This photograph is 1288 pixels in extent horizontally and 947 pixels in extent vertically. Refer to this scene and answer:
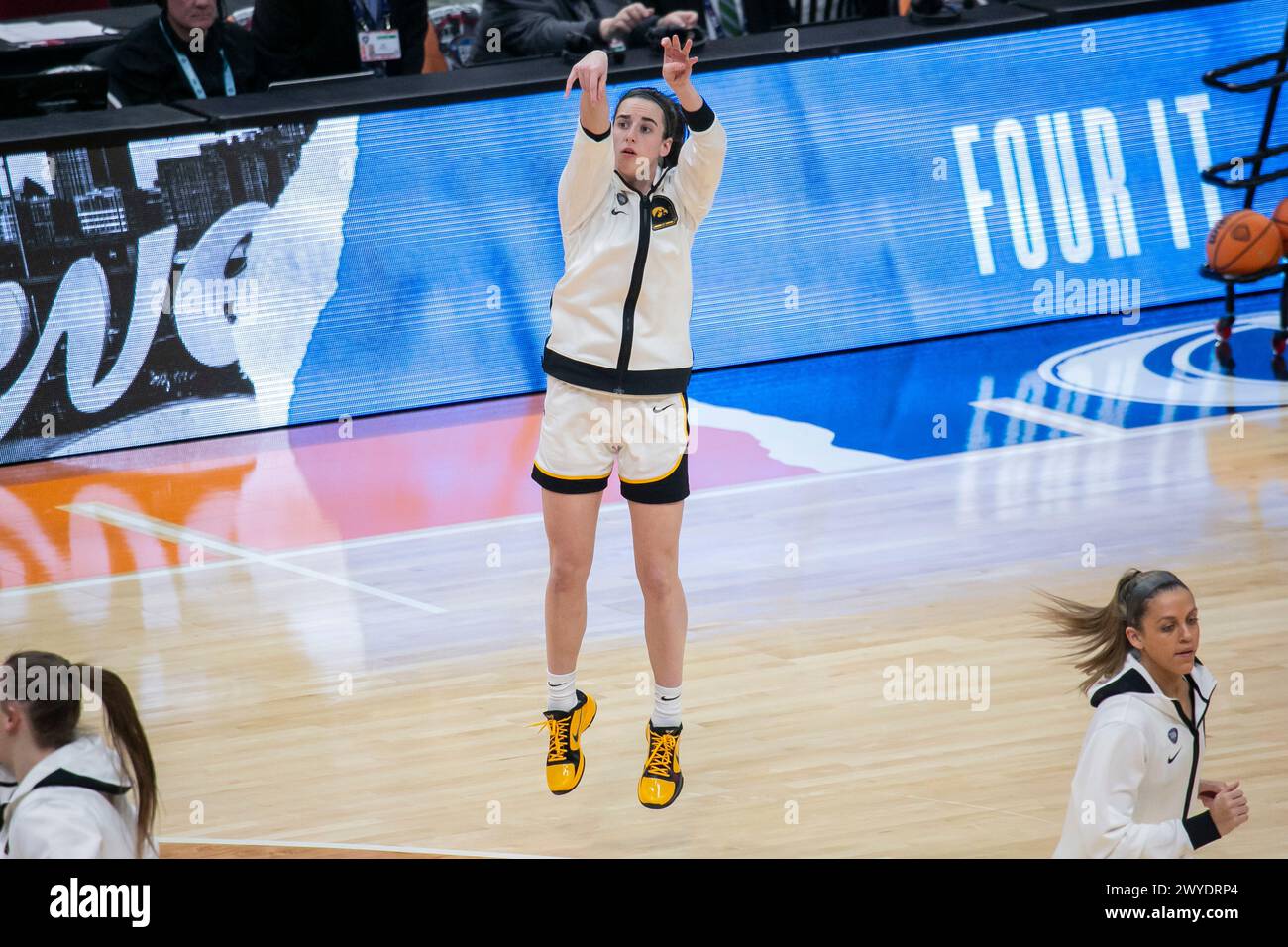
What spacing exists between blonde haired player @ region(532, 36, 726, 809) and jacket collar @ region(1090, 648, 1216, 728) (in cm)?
149

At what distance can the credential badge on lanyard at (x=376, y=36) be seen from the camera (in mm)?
10430

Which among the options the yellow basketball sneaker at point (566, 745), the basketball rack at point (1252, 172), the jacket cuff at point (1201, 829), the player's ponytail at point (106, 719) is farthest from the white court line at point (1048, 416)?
the player's ponytail at point (106, 719)

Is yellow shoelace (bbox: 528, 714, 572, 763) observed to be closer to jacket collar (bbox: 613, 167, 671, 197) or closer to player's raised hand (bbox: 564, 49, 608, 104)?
jacket collar (bbox: 613, 167, 671, 197)

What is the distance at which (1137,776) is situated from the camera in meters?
3.93

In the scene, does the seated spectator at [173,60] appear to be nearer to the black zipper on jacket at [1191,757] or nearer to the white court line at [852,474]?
the white court line at [852,474]

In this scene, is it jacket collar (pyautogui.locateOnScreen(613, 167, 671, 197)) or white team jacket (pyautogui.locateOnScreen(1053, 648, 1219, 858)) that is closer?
white team jacket (pyautogui.locateOnScreen(1053, 648, 1219, 858))

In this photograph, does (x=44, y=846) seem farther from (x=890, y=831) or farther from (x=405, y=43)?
(x=405, y=43)

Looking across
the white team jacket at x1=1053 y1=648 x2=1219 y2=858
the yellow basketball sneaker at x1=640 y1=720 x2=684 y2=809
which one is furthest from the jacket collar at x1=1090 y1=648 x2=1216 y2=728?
the yellow basketball sneaker at x1=640 y1=720 x2=684 y2=809

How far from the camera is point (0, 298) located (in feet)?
30.0

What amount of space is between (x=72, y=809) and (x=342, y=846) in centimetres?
182

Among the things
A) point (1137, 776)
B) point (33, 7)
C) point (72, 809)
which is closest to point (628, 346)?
point (1137, 776)

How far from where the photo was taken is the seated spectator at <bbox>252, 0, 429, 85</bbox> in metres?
10.5

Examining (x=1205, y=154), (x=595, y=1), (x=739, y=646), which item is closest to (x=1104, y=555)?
(x=739, y=646)

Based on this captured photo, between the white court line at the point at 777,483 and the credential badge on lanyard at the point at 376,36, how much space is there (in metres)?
3.49
